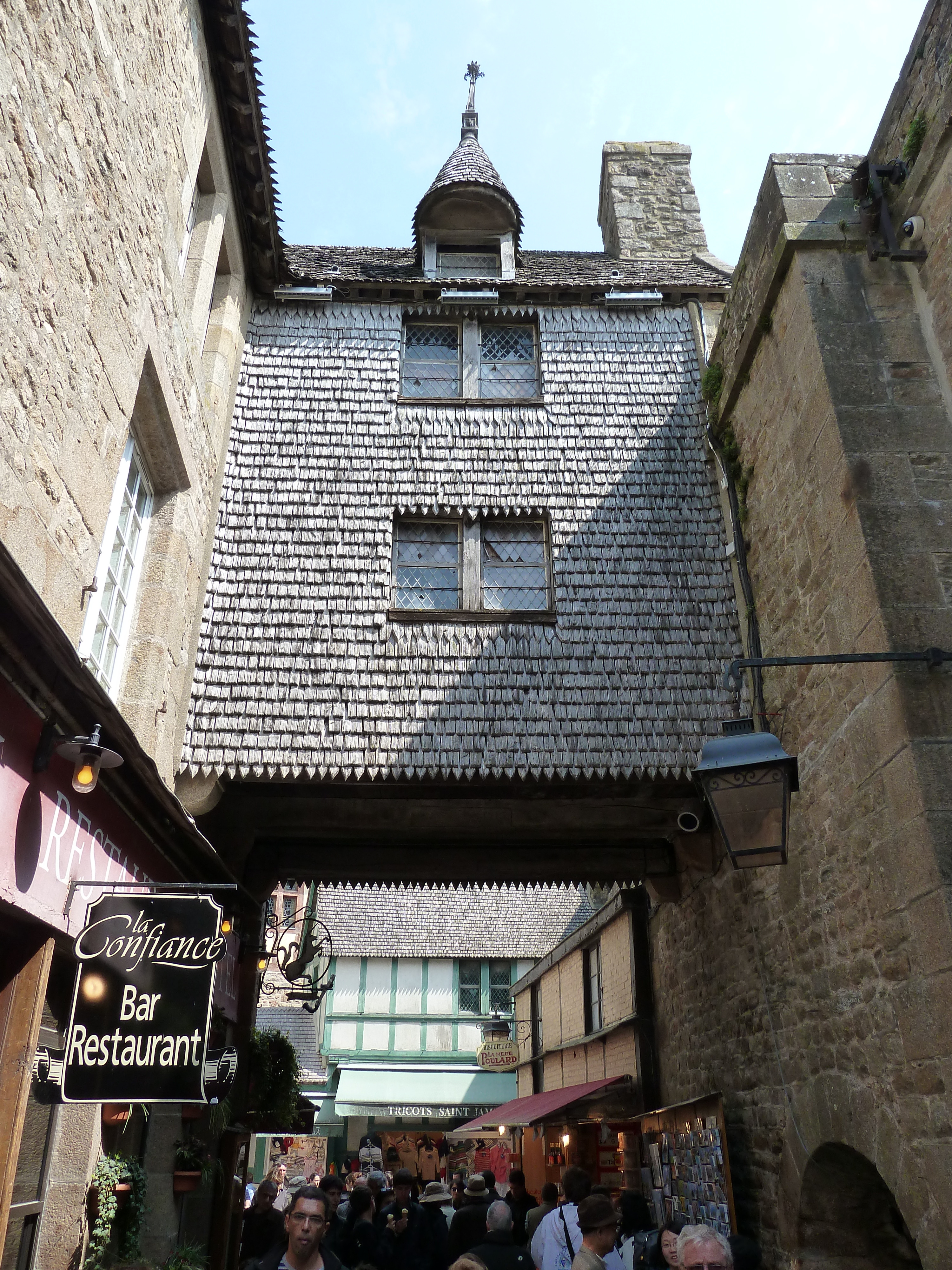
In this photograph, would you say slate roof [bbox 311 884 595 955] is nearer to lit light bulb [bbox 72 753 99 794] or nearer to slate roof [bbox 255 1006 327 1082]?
slate roof [bbox 255 1006 327 1082]

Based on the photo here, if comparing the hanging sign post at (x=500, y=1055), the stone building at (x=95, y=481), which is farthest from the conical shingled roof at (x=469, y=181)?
the hanging sign post at (x=500, y=1055)

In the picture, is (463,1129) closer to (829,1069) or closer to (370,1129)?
(370,1129)

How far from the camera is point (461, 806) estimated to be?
314 inches

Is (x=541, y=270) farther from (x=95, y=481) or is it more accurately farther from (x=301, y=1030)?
(x=301, y=1030)

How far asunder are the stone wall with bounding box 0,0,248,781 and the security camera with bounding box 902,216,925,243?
491 cm

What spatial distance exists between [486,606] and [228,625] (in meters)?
2.19

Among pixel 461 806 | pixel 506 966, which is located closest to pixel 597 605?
pixel 461 806

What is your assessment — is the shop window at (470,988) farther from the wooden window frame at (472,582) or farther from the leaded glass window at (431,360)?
the leaded glass window at (431,360)

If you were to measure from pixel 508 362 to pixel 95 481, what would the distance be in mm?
5414

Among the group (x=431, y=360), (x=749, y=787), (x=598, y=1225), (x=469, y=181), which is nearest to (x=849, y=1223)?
(x=598, y=1225)

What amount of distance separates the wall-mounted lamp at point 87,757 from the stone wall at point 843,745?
3883mm

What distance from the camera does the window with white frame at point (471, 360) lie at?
30.8 ft

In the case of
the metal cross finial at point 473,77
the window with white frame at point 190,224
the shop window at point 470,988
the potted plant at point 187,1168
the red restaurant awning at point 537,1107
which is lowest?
the potted plant at point 187,1168

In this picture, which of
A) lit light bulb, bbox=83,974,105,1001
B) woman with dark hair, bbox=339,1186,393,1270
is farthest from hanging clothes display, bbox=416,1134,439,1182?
lit light bulb, bbox=83,974,105,1001
